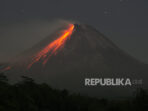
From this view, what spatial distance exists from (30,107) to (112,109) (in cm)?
1557

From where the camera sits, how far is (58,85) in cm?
19125

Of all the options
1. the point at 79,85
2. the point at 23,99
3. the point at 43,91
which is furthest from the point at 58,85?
the point at 23,99

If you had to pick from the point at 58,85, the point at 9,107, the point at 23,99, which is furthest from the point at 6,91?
the point at 58,85

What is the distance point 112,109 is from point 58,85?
152998 mm

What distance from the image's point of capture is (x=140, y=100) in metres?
34.3

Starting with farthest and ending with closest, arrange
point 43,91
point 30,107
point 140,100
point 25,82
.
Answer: point 43,91
point 25,82
point 140,100
point 30,107

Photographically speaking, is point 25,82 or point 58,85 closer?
point 25,82

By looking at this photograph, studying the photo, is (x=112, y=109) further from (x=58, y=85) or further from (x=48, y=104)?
(x=58, y=85)

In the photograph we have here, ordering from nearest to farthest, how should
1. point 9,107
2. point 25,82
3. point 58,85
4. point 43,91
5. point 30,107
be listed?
point 9,107
point 30,107
point 25,82
point 43,91
point 58,85

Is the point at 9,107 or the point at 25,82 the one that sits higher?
the point at 25,82

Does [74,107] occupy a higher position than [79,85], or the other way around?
[79,85]

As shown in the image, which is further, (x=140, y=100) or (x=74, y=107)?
(x=74, y=107)

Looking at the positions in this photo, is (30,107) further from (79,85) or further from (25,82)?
(79,85)

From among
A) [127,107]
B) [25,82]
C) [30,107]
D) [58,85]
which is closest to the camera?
[30,107]
